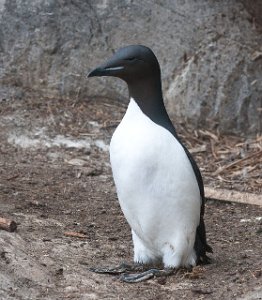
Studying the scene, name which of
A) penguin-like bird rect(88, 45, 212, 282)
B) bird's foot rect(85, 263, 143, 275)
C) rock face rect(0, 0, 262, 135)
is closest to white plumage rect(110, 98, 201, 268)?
penguin-like bird rect(88, 45, 212, 282)

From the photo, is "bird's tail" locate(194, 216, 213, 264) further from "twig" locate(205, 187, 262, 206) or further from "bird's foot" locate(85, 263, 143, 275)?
"twig" locate(205, 187, 262, 206)

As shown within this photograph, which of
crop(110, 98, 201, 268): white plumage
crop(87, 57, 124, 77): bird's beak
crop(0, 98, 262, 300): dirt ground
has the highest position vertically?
crop(87, 57, 124, 77): bird's beak

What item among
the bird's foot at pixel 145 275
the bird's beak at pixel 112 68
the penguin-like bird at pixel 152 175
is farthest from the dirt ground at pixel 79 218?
the bird's beak at pixel 112 68

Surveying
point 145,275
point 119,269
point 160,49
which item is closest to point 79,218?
point 119,269

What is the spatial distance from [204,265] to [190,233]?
0.32m

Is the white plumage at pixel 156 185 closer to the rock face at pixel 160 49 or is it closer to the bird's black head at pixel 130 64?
the bird's black head at pixel 130 64

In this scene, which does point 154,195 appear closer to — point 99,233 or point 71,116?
point 99,233

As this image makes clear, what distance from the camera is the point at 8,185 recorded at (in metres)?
7.95

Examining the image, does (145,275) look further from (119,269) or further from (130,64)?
(130,64)

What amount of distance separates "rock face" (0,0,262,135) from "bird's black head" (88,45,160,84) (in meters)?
3.96

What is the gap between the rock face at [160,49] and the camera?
9.77m

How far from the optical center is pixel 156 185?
224 inches

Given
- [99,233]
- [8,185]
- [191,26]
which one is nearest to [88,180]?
[8,185]

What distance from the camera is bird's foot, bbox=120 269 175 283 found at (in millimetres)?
5722
